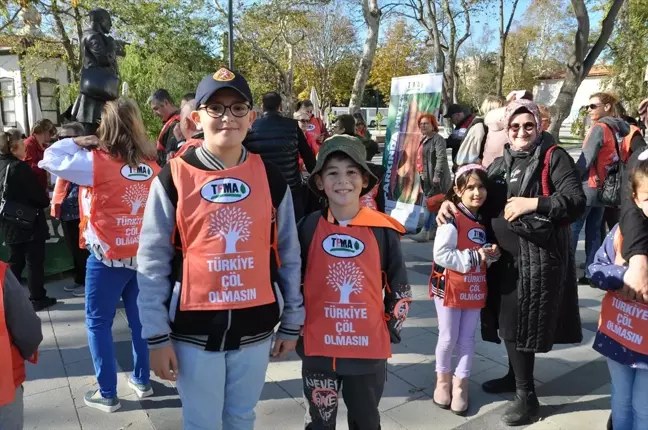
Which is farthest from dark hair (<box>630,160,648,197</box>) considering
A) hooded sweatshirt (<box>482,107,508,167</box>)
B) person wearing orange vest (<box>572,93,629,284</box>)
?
person wearing orange vest (<box>572,93,629,284</box>)

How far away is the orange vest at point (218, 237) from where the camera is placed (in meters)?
1.86

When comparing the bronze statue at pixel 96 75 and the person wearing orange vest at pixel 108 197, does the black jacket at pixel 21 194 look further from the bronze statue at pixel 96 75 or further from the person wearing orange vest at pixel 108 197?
the person wearing orange vest at pixel 108 197

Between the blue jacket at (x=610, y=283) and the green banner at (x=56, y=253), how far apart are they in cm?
558

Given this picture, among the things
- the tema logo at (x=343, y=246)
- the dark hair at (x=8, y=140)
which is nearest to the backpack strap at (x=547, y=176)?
the tema logo at (x=343, y=246)

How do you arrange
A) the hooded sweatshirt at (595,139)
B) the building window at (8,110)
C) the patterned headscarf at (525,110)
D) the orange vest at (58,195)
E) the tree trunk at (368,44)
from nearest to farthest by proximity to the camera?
the patterned headscarf at (525,110), the orange vest at (58,195), the hooded sweatshirt at (595,139), the tree trunk at (368,44), the building window at (8,110)

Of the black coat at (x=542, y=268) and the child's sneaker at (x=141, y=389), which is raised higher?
the black coat at (x=542, y=268)

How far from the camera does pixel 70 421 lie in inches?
120

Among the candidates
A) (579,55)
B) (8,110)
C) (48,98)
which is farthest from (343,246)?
(8,110)

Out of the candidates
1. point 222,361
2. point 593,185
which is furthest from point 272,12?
point 222,361

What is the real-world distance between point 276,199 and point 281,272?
305mm

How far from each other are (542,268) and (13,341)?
2526mm

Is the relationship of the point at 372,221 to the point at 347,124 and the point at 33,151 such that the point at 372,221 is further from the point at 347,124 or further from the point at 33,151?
the point at 33,151

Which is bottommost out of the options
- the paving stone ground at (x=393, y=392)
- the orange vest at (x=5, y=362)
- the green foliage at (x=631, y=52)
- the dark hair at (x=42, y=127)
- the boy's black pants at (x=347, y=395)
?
the paving stone ground at (x=393, y=392)

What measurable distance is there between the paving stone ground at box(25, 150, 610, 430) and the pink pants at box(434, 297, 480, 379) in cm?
31
